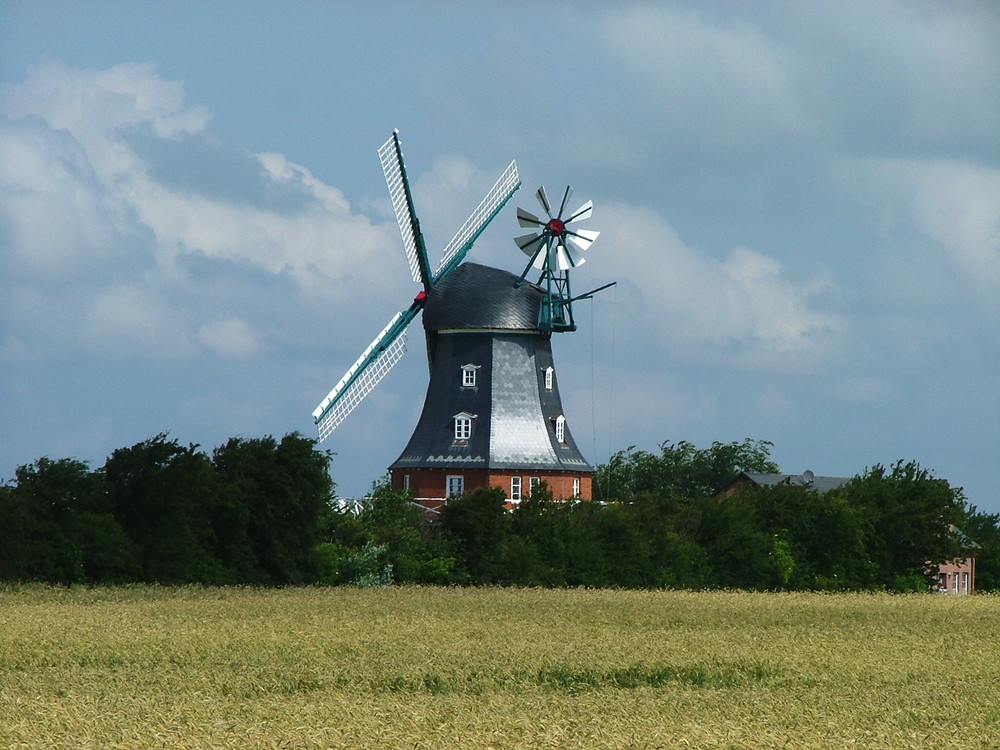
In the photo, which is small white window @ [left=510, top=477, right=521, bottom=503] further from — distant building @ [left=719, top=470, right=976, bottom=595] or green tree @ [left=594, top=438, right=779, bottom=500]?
green tree @ [left=594, top=438, right=779, bottom=500]

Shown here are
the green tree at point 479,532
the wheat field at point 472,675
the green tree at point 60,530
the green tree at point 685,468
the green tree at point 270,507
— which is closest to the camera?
the wheat field at point 472,675

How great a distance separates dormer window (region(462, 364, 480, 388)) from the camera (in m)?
70.8

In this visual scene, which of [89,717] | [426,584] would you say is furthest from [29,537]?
[89,717]

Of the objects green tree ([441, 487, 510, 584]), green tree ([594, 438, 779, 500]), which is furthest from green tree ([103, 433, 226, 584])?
green tree ([594, 438, 779, 500])

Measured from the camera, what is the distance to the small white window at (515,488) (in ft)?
229

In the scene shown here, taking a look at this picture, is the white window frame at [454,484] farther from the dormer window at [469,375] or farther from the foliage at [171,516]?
the foliage at [171,516]

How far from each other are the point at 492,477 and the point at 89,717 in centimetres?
5339

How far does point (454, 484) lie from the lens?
230ft

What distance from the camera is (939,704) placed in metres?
19.6

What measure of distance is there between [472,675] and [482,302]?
48966 mm

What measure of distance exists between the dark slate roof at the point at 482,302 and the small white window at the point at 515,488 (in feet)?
22.5

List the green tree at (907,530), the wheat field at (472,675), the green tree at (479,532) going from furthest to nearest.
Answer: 1. the green tree at (907,530)
2. the green tree at (479,532)
3. the wheat field at (472,675)

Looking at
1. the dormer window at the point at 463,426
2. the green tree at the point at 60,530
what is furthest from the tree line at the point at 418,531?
the dormer window at the point at 463,426

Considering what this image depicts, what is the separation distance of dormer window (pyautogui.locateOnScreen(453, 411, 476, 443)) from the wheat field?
105 feet
